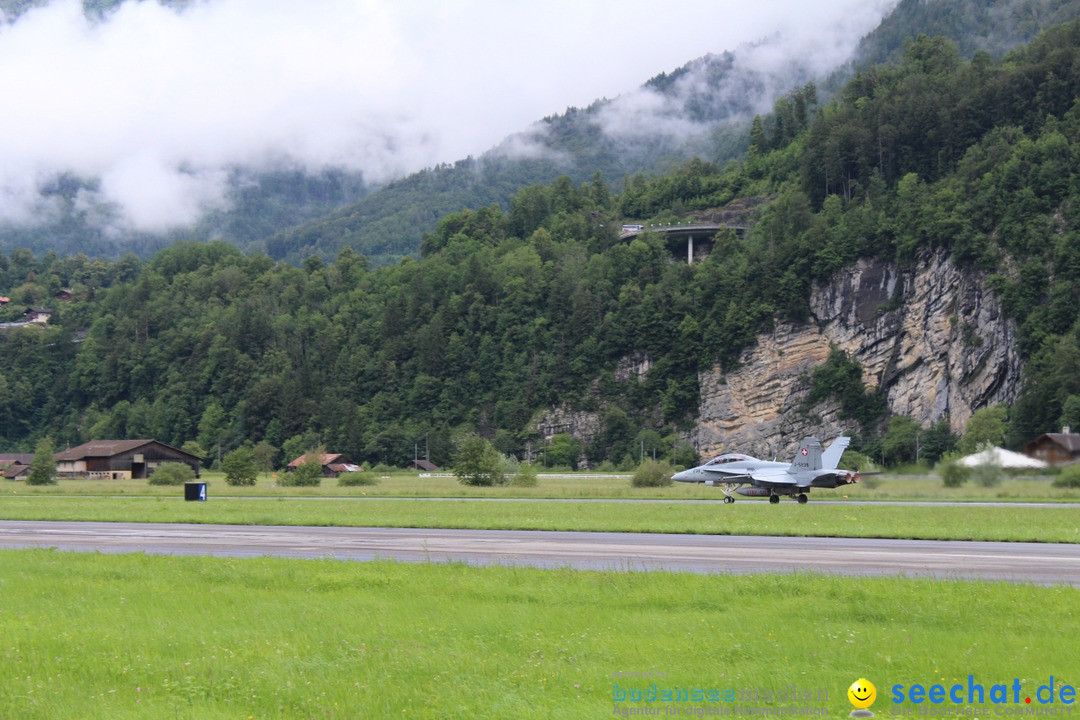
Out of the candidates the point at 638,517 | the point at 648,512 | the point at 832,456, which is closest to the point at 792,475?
the point at 832,456

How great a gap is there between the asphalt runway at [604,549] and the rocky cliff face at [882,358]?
8357 centimetres

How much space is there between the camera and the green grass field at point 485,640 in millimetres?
12680

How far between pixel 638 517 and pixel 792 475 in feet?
49.0

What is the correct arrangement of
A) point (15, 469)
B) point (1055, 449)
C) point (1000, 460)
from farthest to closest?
point (15, 469) → point (1055, 449) → point (1000, 460)

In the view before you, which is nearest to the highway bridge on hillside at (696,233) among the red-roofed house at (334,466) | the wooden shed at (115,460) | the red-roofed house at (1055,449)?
the red-roofed house at (334,466)

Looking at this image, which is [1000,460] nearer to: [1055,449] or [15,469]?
[1055,449]

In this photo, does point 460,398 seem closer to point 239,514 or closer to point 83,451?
point 83,451

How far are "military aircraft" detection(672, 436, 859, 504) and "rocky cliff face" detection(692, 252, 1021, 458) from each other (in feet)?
190

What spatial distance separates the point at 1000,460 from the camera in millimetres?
56906

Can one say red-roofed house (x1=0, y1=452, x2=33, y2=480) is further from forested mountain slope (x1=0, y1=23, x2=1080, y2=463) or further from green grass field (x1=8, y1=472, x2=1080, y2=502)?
green grass field (x1=8, y1=472, x2=1080, y2=502)

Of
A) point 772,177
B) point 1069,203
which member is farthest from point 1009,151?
point 772,177

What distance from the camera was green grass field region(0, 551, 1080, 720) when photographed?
12680mm

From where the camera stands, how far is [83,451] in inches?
4577

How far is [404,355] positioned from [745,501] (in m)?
107
